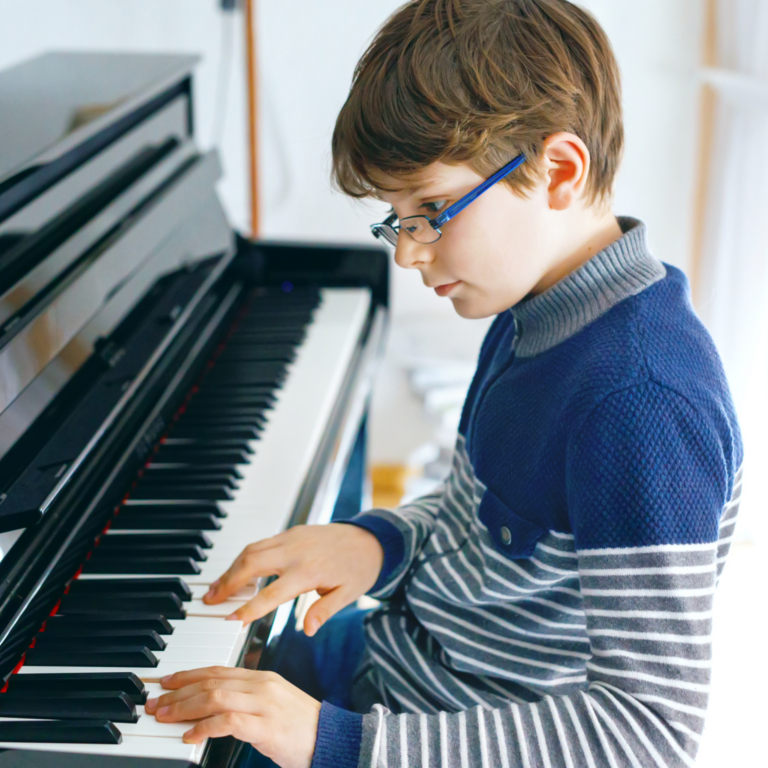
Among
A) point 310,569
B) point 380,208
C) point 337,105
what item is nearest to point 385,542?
point 310,569

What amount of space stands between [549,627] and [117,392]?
1.96ft

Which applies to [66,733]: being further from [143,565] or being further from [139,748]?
[143,565]

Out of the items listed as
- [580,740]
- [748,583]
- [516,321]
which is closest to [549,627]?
[580,740]

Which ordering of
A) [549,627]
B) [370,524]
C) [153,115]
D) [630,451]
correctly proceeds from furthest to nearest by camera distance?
[153,115], [370,524], [549,627], [630,451]

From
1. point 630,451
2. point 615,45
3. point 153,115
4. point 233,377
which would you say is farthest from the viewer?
point 615,45

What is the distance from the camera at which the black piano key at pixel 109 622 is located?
0.86 metres

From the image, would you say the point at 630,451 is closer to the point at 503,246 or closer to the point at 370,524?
the point at 503,246

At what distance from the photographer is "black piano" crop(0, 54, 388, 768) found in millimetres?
819

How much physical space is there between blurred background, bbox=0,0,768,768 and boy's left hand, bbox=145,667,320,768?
124cm

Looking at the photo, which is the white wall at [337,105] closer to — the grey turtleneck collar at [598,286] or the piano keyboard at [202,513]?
the piano keyboard at [202,513]

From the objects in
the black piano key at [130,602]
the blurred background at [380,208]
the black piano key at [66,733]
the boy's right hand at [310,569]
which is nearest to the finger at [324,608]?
the boy's right hand at [310,569]

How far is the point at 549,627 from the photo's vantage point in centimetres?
92

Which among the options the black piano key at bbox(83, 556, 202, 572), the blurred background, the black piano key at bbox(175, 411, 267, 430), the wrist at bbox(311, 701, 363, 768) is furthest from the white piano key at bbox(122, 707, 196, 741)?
the blurred background

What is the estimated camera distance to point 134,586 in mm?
928
